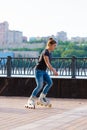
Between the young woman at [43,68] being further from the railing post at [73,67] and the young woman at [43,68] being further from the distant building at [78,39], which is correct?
the distant building at [78,39]

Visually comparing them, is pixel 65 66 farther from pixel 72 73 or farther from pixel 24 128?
pixel 24 128

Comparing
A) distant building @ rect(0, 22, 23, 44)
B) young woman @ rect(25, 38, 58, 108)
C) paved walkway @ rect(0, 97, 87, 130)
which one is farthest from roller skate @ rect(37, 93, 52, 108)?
distant building @ rect(0, 22, 23, 44)

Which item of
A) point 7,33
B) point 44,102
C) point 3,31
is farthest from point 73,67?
point 7,33

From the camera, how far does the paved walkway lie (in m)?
6.91

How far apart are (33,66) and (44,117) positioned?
5.49 meters

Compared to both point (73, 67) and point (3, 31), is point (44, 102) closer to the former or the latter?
point (73, 67)

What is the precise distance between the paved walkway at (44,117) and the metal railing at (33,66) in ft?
7.05

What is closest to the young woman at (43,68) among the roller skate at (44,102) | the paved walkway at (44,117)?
the roller skate at (44,102)

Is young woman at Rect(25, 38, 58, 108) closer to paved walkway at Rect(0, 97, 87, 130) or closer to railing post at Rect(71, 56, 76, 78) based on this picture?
paved walkway at Rect(0, 97, 87, 130)

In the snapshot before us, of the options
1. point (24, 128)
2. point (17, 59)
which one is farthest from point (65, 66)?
point (24, 128)

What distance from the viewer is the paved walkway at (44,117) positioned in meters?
6.91

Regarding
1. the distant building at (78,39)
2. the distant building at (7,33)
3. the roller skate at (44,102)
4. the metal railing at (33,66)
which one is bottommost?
the roller skate at (44,102)

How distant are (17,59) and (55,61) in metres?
1.23

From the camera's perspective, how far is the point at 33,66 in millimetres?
13430
